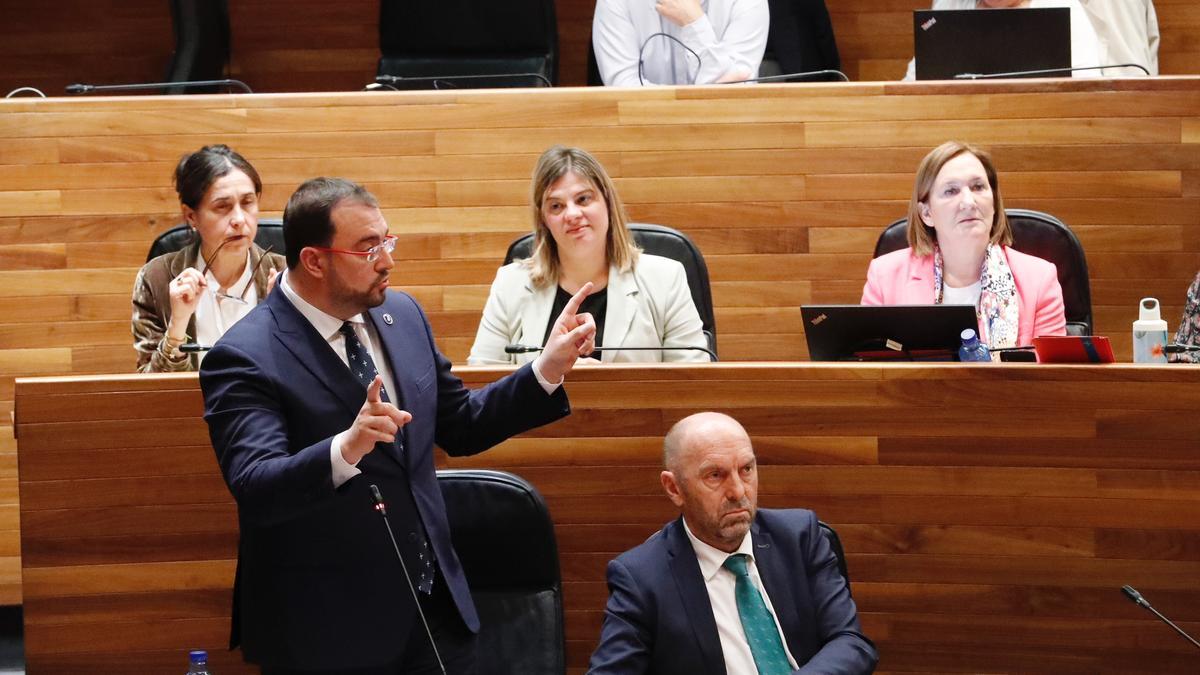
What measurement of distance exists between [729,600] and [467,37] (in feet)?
6.85

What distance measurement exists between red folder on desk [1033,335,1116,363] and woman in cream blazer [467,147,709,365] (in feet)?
2.00

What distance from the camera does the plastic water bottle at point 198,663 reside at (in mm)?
1825

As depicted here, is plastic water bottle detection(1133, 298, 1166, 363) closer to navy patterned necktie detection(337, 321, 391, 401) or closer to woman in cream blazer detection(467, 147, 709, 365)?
woman in cream blazer detection(467, 147, 709, 365)

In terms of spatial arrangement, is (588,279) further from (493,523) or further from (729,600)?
(729,600)

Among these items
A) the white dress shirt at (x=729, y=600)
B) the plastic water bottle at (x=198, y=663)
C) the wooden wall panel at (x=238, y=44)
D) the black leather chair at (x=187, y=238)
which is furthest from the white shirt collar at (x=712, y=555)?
the wooden wall panel at (x=238, y=44)

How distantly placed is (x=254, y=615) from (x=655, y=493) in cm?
60

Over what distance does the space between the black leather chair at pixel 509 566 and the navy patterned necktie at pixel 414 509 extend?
21 centimetres

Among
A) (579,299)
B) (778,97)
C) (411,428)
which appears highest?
(778,97)

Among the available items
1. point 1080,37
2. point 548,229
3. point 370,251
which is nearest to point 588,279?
point 548,229

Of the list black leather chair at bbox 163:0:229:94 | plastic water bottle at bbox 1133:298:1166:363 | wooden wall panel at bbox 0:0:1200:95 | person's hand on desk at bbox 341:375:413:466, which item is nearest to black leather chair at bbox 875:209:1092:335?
plastic water bottle at bbox 1133:298:1166:363

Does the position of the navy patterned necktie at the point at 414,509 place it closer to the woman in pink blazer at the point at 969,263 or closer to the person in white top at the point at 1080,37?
the woman in pink blazer at the point at 969,263

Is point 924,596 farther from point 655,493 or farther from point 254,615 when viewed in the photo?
point 254,615

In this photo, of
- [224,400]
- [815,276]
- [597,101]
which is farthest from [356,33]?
[224,400]

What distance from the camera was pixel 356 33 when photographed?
3.99m
